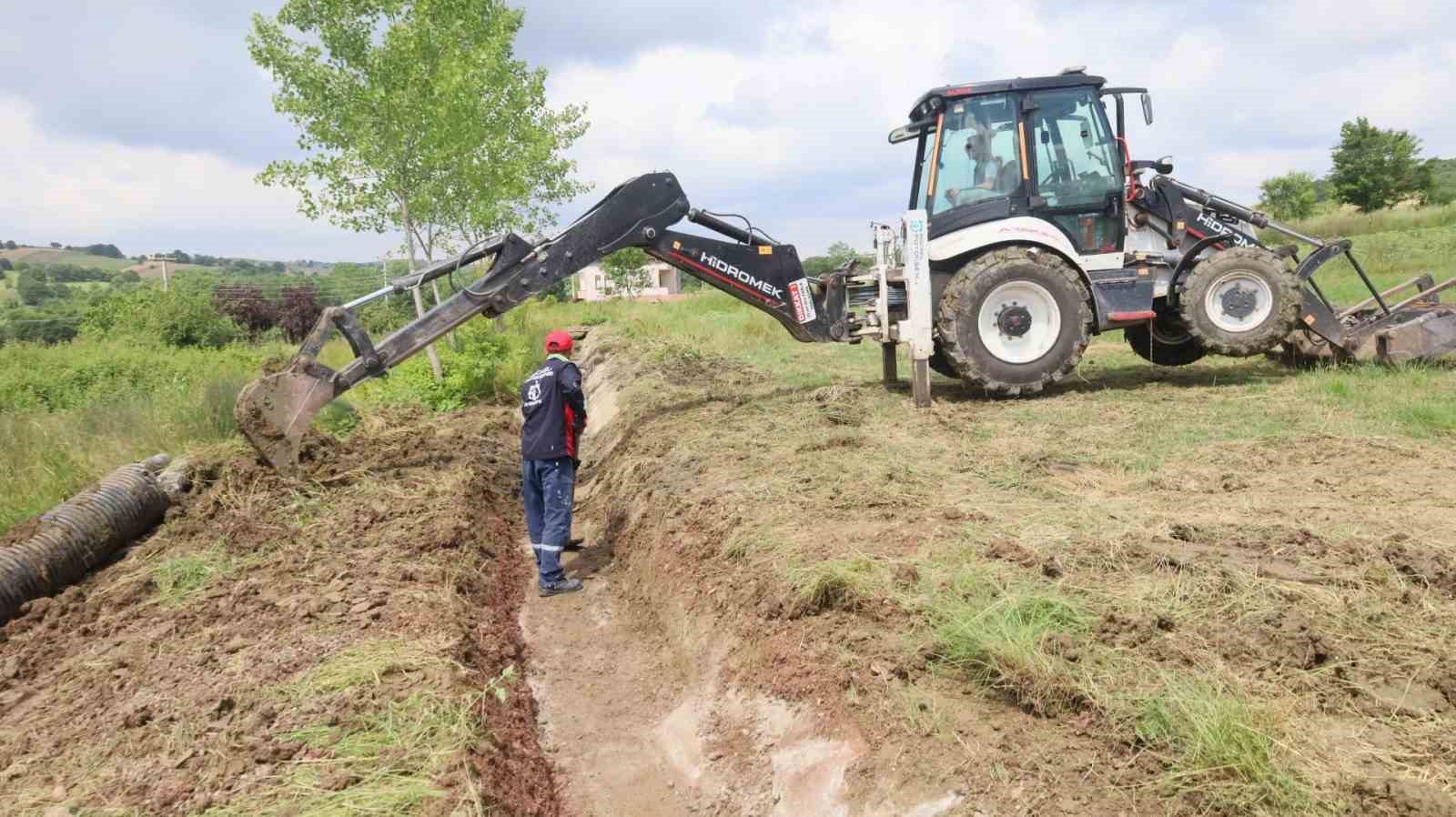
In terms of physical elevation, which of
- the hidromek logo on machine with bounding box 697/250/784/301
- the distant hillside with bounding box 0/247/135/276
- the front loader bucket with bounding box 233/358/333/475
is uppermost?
the distant hillside with bounding box 0/247/135/276

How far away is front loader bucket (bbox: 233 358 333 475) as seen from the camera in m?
6.96

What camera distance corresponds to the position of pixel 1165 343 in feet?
32.3

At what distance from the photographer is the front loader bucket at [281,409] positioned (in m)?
6.96

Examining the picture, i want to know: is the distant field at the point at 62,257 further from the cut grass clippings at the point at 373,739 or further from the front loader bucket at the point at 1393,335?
the front loader bucket at the point at 1393,335

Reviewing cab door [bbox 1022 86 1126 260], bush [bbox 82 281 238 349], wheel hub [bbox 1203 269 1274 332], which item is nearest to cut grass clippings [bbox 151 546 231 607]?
cab door [bbox 1022 86 1126 260]

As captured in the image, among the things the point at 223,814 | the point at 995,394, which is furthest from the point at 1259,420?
the point at 223,814

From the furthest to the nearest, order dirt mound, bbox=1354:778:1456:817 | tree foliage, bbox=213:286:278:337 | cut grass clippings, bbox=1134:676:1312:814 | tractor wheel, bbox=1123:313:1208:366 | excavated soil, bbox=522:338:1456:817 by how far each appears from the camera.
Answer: tree foliage, bbox=213:286:278:337
tractor wheel, bbox=1123:313:1208:366
excavated soil, bbox=522:338:1456:817
cut grass clippings, bbox=1134:676:1312:814
dirt mound, bbox=1354:778:1456:817

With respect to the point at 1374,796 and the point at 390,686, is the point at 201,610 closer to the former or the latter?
the point at 390,686

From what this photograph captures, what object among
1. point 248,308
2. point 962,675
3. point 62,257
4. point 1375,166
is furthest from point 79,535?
point 62,257

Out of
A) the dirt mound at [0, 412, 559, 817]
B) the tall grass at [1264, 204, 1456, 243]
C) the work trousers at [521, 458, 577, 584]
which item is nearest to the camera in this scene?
the dirt mound at [0, 412, 559, 817]

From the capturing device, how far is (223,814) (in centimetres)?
309

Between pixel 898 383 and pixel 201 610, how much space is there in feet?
23.7

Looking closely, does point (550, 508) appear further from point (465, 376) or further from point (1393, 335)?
point (1393, 335)

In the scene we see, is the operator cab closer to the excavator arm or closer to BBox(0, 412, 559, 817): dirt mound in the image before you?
the excavator arm
